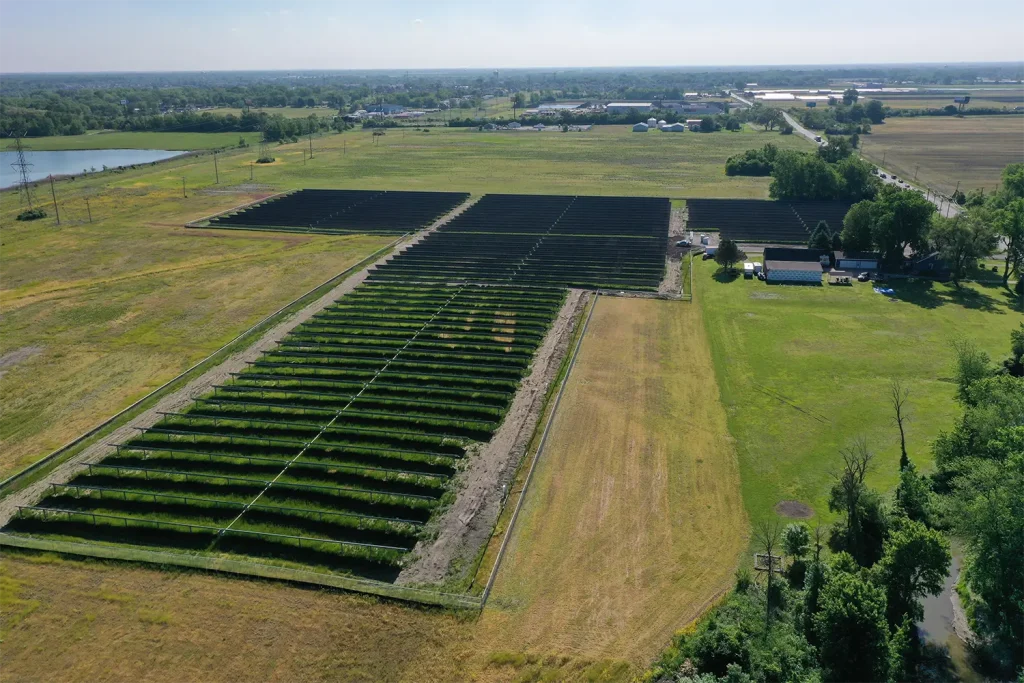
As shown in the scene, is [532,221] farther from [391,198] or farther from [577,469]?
[577,469]

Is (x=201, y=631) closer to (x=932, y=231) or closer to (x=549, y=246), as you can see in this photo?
(x=549, y=246)

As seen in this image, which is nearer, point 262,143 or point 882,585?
→ point 882,585

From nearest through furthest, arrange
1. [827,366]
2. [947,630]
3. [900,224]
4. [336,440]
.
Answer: [947,630], [336,440], [827,366], [900,224]

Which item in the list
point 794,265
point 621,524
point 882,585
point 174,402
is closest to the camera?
point 882,585

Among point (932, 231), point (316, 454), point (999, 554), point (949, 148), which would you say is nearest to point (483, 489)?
point (316, 454)

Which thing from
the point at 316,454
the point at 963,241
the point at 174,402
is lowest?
the point at 316,454

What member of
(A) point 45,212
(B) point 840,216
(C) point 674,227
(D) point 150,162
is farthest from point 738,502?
(D) point 150,162

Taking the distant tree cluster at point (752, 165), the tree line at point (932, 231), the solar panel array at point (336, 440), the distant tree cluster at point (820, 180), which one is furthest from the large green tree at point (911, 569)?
the distant tree cluster at point (752, 165)
